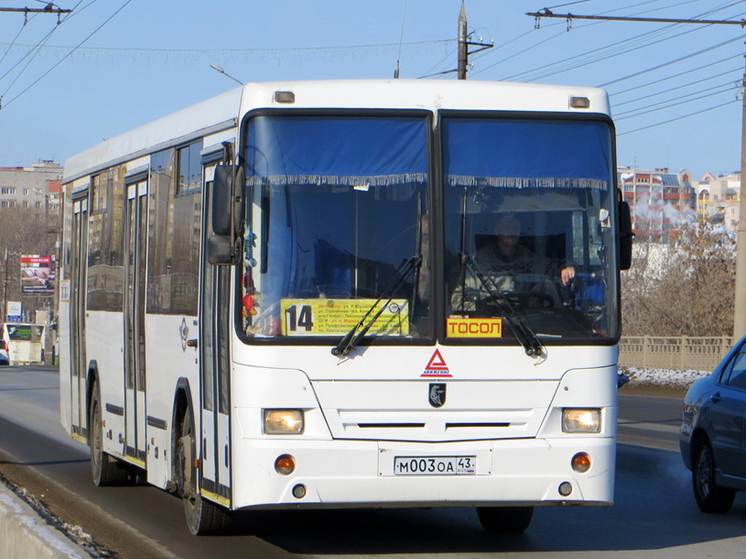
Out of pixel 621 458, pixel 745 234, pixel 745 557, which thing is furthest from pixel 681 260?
pixel 745 557

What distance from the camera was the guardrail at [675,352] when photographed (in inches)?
1491

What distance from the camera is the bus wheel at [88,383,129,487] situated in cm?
1294

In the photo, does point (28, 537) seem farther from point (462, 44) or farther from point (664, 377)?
point (664, 377)

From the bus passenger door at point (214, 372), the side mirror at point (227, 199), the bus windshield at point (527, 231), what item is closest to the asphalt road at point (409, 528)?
the bus passenger door at point (214, 372)

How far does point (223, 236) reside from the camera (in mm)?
8031

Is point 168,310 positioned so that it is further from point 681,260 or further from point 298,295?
point 681,260

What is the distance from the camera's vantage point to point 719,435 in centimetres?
1131

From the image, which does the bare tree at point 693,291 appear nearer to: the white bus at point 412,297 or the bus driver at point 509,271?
the white bus at point 412,297

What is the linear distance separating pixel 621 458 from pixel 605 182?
8091 millimetres

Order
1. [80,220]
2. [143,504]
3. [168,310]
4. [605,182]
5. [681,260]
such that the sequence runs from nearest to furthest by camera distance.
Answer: [605,182], [168,310], [143,504], [80,220], [681,260]

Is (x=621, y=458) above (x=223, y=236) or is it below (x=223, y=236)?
below

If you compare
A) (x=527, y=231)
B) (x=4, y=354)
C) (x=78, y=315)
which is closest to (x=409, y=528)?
(x=527, y=231)

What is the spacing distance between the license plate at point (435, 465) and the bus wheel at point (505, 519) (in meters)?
1.63

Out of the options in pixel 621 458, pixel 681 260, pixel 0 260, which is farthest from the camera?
pixel 0 260
